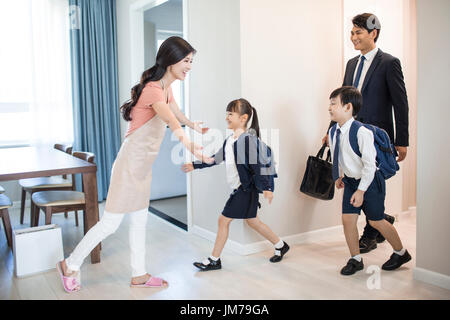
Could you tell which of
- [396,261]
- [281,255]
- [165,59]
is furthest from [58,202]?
[396,261]

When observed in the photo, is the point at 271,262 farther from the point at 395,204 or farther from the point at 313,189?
the point at 395,204

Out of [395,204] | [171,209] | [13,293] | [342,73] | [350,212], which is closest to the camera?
[13,293]

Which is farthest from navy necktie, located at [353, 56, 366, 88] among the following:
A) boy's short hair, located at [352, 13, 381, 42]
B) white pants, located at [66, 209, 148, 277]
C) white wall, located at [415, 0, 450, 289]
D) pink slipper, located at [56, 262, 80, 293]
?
pink slipper, located at [56, 262, 80, 293]

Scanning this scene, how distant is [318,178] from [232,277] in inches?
34.2

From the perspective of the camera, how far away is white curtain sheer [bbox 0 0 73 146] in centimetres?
428

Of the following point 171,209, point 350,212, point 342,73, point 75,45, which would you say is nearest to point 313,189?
point 350,212

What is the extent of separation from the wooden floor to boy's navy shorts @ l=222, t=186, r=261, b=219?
12.8 inches

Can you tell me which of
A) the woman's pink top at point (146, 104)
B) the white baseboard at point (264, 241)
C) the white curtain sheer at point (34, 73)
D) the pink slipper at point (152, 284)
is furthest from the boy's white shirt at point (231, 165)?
the white curtain sheer at point (34, 73)

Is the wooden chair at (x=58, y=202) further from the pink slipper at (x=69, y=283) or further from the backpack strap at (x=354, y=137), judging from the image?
the backpack strap at (x=354, y=137)

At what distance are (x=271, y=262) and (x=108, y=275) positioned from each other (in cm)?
98

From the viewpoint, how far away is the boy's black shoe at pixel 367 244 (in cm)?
291

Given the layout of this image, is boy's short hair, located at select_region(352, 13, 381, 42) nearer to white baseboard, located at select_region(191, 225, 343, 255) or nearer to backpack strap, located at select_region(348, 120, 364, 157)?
backpack strap, located at select_region(348, 120, 364, 157)

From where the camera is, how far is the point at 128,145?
7.13 ft

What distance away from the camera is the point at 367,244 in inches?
115
